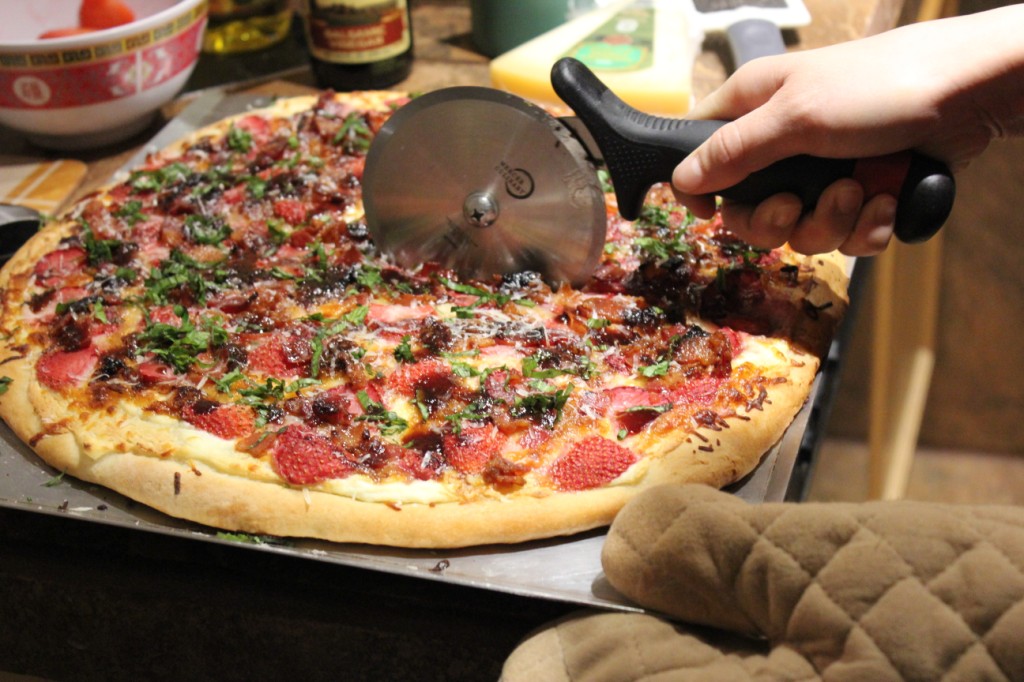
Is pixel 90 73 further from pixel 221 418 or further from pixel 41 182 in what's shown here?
pixel 221 418

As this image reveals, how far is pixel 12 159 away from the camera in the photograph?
10.9 ft

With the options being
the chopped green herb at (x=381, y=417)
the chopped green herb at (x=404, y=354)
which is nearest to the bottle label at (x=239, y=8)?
the chopped green herb at (x=404, y=354)

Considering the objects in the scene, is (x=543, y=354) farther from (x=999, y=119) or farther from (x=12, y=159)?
(x=12, y=159)

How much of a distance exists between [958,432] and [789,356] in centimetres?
391

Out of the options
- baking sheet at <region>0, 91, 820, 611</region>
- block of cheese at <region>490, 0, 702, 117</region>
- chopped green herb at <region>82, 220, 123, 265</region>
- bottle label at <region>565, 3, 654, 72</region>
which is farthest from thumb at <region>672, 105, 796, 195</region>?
chopped green herb at <region>82, 220, 123, 265</region>

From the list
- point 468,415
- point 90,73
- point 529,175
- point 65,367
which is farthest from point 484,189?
point 90,73

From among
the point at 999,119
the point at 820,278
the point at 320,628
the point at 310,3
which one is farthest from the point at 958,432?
→ the point at 320,628

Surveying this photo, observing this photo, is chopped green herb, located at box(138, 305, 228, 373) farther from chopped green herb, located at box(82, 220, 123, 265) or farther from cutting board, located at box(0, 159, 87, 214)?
cutting board, located at box(0, 159, 87, 214)

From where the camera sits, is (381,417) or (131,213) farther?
(131,213)

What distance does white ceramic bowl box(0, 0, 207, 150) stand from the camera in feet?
9.61

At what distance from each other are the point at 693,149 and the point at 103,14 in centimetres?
235

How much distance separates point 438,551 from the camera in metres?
1.83

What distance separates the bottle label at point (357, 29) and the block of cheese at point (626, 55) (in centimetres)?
40

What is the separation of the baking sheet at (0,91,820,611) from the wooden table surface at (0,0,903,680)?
52mm
